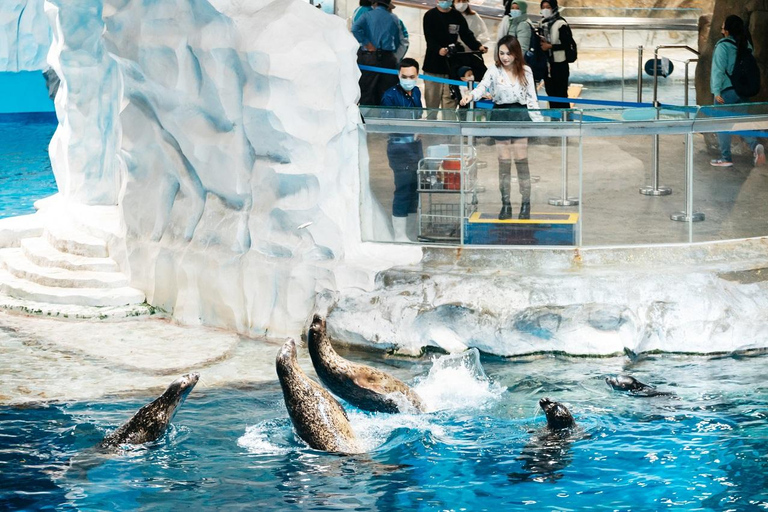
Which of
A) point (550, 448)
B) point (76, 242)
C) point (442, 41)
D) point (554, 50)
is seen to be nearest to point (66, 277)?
point (76, 242)

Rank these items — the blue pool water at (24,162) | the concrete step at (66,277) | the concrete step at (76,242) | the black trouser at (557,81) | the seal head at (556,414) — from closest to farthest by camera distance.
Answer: the seal head at (556,414) < the concrete step at (66,277) < the concrete step at (76,242) < the black trouser at (557,81) < the blue pool water at (24,162)

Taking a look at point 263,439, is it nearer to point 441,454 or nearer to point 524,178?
point 441,454

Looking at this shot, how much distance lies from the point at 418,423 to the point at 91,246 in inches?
182

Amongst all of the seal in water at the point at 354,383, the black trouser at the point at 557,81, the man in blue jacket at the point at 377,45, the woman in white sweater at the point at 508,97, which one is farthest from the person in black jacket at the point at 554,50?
the seal in water at the point at 354,383

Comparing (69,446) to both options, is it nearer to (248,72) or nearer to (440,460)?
(440,460)

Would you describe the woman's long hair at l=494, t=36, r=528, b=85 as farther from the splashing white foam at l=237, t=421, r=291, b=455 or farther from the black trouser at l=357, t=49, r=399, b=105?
the splashing white foam at l=237, t=421, r=291, b=455

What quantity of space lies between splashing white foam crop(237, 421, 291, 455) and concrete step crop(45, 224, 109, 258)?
3.97 meters

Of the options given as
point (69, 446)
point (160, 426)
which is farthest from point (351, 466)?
point (69, 446)

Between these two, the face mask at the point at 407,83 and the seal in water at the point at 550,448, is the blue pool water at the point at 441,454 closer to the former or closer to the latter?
the seal in water at the point at 550,448

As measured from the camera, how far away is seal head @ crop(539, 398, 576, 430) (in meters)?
8.09

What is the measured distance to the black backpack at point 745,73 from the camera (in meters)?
12.1

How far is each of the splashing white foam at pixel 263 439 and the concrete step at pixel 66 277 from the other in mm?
3439

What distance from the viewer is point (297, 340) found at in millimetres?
10297

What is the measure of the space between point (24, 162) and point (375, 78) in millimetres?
11477
